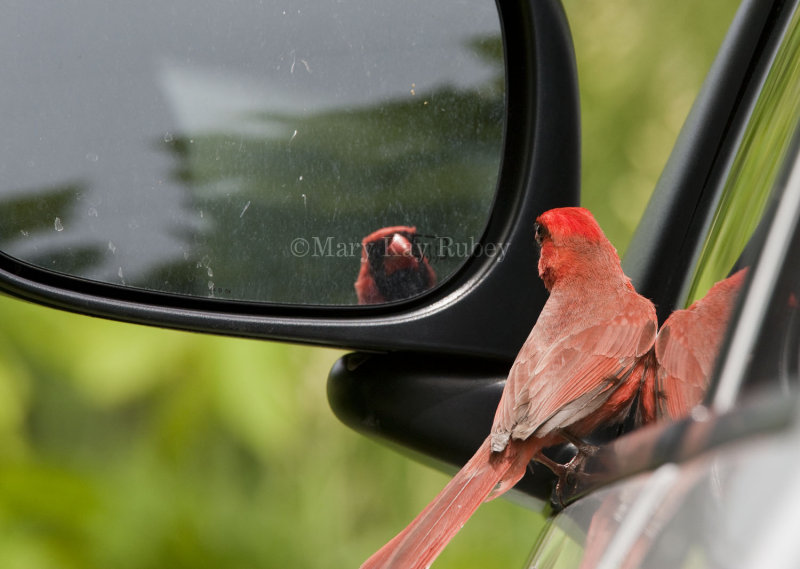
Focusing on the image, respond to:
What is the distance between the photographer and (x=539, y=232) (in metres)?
1.05

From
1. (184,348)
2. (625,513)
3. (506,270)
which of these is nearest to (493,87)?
(506,270)

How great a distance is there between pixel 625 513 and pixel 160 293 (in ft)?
2.29

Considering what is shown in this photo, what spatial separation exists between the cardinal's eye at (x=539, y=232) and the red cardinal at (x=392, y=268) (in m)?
0.13

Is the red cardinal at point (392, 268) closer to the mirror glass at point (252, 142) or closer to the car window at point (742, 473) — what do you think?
the mirror glass at point (252, 142)

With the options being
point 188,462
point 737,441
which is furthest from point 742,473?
point 188,462

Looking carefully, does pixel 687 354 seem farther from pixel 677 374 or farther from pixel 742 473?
pixel 742 473

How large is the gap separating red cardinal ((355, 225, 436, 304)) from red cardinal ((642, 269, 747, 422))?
1.01 ft

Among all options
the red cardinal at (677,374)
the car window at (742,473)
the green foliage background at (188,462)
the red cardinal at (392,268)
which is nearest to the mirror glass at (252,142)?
the red cardinal at (392,268)

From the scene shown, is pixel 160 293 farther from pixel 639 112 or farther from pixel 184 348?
pixel 639 112

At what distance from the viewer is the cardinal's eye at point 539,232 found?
41.2 inches

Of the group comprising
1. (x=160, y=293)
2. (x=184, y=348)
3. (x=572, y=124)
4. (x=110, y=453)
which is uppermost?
(x=572, y=124)

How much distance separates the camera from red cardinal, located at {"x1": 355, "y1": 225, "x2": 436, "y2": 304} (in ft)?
3.55

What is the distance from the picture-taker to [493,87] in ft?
3.64

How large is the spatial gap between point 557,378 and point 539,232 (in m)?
0.18
